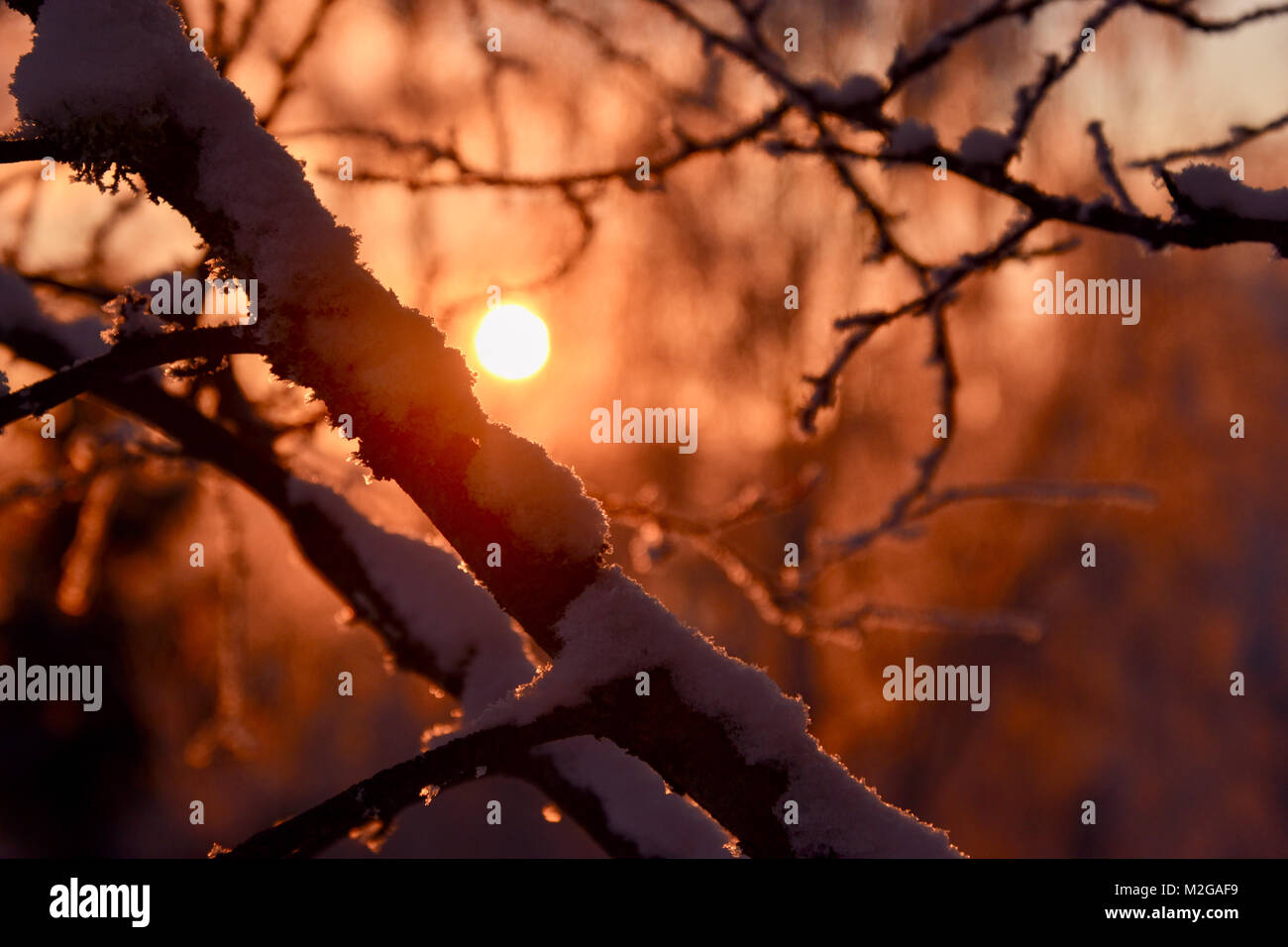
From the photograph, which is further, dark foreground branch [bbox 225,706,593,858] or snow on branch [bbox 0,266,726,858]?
snow on branch [bbox 0,266,726,858]

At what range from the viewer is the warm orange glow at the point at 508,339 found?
2.92 m

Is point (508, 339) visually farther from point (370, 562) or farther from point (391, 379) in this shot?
point (391, 379)

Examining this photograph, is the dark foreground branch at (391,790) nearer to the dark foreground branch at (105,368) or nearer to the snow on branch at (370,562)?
the dark foreground branch at (105,368)

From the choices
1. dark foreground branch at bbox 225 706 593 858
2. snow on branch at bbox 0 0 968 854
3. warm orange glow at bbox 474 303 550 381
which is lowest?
dark foreground branch at bbox 225 706 593 858

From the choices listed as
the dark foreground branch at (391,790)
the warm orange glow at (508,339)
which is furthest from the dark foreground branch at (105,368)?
the warm orange glow at (508,339)

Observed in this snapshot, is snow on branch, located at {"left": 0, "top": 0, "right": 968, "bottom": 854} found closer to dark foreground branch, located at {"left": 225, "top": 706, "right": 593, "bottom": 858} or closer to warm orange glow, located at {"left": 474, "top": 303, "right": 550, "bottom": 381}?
dark foreground branch, located at {"left": 225, "top": 706, "right": 593, "bottom": 858}

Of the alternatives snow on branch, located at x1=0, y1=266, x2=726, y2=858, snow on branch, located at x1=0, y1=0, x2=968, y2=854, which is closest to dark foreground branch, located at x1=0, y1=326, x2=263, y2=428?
snow on branch, located at x1=0, y1=0, x2=968, y2=854

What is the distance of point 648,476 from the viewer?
11578 millimetres

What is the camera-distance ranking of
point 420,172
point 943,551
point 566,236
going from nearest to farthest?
1. point 420,172
2. point 566,236
3. point 943,551

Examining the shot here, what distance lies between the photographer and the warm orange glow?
2.92 meters

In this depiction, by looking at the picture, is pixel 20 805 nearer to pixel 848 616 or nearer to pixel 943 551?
pixel 943 551

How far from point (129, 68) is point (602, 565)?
0.91 m
